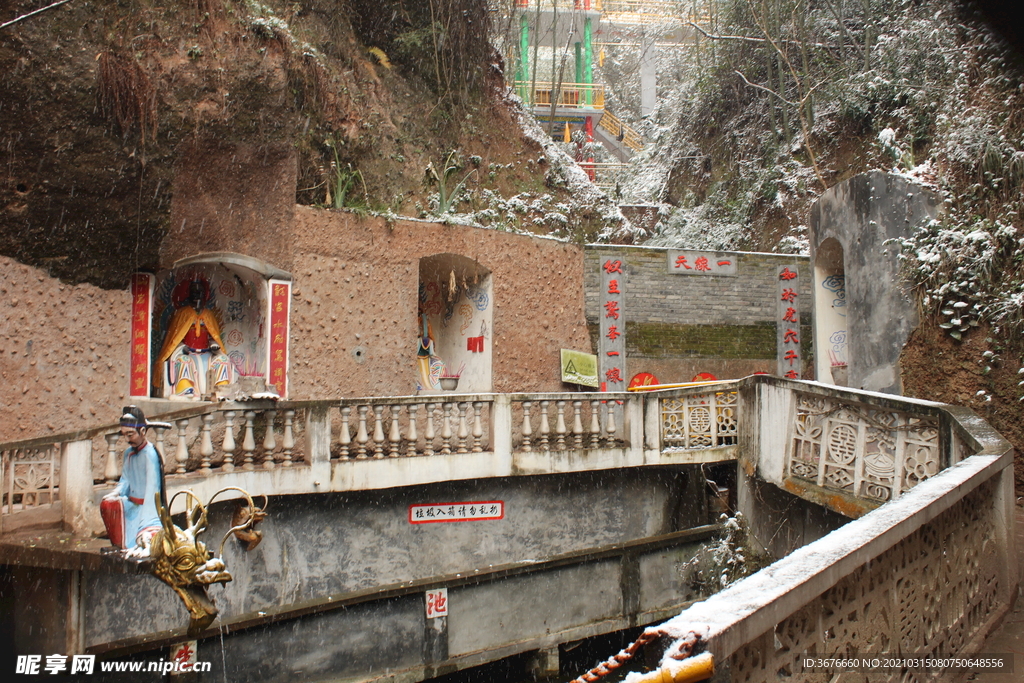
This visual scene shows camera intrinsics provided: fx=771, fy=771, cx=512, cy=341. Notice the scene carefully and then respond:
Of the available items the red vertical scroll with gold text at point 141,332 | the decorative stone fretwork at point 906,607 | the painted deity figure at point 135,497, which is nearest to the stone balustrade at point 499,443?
the painted deity figure at point 135,497

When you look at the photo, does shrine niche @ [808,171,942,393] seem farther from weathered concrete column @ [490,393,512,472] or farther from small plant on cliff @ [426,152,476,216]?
small plant on cliff @ [426,152,476,216]

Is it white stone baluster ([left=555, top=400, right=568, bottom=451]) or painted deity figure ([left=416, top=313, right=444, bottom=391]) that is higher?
painted deity figure ([left=416, top=313, right=444, bottom=391])

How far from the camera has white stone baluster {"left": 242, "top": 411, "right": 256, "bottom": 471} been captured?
24.3ft

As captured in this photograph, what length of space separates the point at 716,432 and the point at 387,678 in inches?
184

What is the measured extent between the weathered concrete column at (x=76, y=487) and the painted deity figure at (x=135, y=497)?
124 centimetres

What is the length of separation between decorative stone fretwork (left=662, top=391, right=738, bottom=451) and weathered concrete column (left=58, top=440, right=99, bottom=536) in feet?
20.6

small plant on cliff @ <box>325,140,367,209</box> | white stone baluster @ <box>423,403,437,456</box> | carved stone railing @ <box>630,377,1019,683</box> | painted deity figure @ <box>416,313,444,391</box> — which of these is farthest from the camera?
painted deity figure @ <box>416,313,444,391</box>

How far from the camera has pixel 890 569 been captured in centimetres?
338

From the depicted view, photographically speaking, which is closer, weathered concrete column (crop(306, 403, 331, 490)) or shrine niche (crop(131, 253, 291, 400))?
weathered concrete column (crop(306, 403, 331, 490))

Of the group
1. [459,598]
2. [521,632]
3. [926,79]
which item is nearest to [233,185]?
[459,598]

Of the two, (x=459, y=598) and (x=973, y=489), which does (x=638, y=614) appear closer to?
(x=459, y=598)

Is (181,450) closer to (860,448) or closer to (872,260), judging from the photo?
(860,448)

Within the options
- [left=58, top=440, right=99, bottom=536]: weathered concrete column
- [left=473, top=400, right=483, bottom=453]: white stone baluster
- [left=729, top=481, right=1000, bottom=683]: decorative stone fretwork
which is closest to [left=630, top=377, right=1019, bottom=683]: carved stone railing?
[left=729, top=481, right=1000, bottom=683]: decorative stone fretwork

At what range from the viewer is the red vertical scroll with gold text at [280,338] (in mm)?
10031
